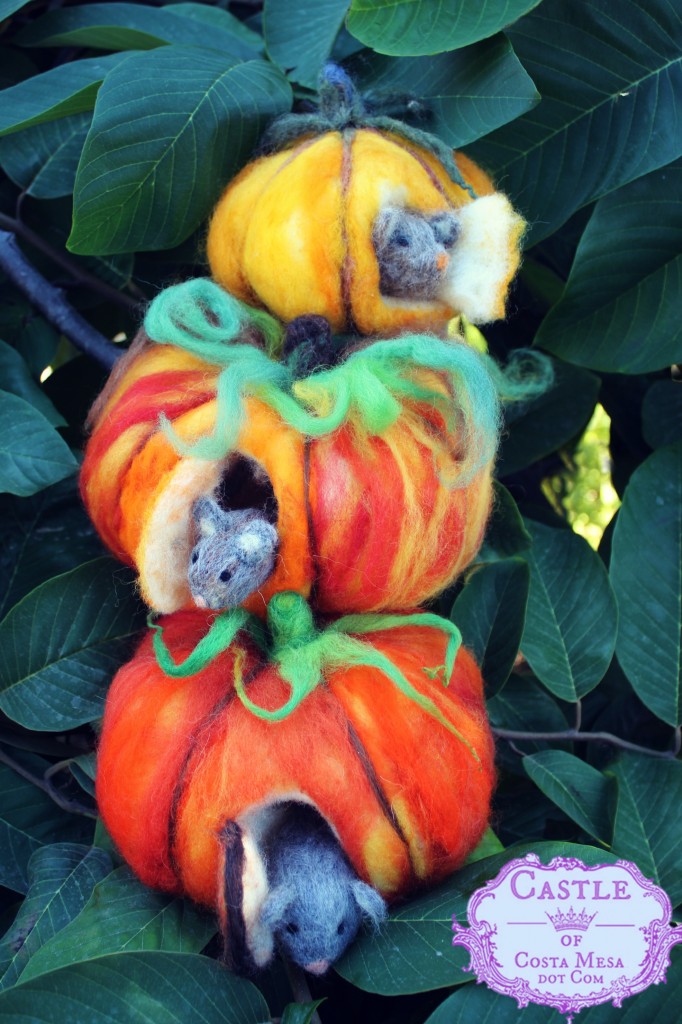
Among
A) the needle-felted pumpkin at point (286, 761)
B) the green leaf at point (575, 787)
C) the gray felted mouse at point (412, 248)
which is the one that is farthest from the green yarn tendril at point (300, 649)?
the gray felted mouse at point (412, 248)

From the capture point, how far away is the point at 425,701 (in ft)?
A: 1.76

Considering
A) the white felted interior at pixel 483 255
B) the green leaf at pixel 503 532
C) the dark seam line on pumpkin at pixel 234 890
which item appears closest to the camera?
the dark seam line on pumpkin at pixel 234 890

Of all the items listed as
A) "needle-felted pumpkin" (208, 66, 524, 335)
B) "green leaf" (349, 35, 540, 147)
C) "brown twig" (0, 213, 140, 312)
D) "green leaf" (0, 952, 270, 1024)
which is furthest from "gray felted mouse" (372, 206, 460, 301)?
"green leaf" (0, 952, 270, 1024)

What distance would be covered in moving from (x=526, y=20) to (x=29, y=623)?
582 mm

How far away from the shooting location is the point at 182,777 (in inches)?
21.1

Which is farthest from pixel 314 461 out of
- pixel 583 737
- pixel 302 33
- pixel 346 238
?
pixel 302 33

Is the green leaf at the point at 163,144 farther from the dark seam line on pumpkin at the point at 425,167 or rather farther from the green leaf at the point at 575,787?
the green leaf at the point at 575,787

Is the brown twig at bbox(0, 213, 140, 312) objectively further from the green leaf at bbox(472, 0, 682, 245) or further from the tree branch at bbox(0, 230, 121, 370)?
the green leaf at bbox(472, 0, 682, 245)

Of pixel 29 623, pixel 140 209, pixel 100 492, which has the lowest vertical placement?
pixel 29 623

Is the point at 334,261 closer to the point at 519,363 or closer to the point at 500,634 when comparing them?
the point at 519,363

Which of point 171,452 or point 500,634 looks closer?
point 171,452

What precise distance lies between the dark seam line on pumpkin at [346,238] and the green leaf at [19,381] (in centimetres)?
28

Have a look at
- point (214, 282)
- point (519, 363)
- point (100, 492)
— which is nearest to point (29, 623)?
point (100, 492)

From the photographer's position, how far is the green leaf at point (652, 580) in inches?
29.3
